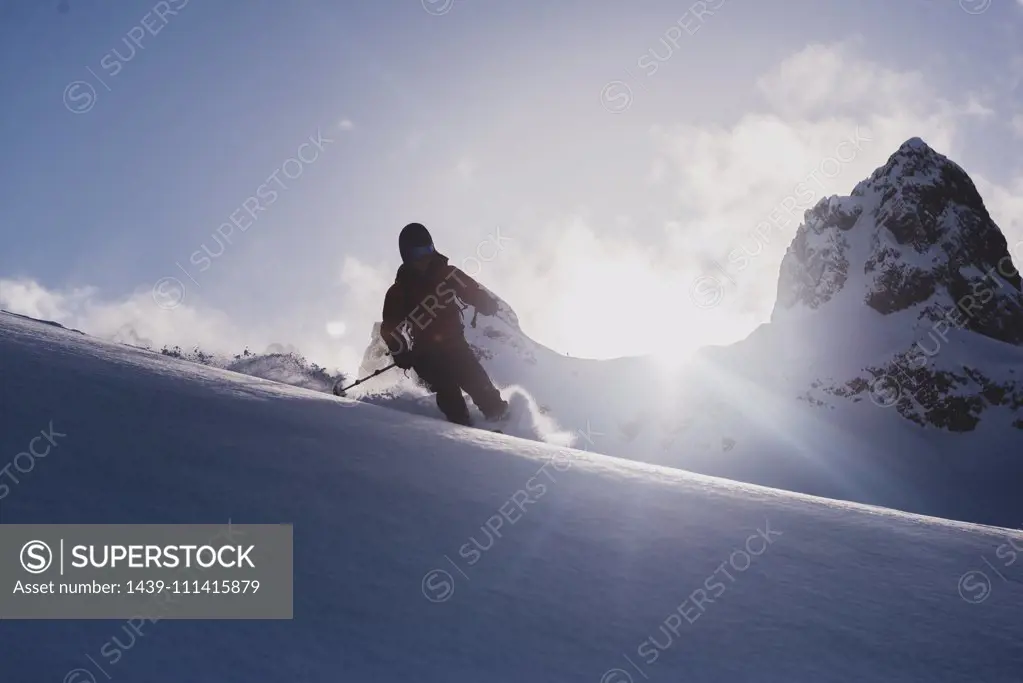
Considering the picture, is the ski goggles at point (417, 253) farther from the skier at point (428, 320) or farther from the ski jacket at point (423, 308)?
the ski jacket at point (423, 308)

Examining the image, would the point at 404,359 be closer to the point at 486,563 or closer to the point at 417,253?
the point at 417,253

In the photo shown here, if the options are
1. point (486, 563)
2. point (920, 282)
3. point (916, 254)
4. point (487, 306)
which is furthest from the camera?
point (916, 254)

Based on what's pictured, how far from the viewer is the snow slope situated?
213cm

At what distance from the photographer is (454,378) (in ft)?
25.9

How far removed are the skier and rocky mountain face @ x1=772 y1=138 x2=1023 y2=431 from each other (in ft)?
376

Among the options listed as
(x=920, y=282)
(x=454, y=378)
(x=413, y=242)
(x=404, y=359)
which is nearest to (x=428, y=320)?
(x=404, y=359)

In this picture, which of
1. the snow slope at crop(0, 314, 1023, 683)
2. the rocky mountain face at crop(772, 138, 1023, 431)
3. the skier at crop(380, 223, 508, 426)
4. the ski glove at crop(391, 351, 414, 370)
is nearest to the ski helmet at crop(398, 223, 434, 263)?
the skier at crop(380, 223, 508, 426)

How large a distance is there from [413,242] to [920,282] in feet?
406

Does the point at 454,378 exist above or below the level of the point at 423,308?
below

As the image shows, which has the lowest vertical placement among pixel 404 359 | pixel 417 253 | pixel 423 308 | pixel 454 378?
pixel 454 378

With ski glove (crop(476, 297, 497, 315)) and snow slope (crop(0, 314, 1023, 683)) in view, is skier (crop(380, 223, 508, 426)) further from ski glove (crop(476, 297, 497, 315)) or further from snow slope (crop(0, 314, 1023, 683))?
snow slope (crop(0, 314, 1023, 683))

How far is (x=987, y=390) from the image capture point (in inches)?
4013

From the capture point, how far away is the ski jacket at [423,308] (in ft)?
26.0

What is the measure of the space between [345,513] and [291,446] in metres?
1.00
